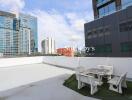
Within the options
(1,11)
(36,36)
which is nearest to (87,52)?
(36,36)

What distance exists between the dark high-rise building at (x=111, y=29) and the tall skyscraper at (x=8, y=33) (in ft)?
108

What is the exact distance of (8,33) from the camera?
236ft

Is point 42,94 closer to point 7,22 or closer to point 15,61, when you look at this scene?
point 15,61

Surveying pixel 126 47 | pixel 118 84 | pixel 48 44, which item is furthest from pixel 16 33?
pixel 118 84

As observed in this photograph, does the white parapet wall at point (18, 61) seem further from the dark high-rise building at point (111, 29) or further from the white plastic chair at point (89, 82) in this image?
the white plastic chair at point (89, 82)

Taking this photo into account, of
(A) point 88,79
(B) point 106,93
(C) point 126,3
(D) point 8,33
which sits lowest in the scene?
(B) point 106,93

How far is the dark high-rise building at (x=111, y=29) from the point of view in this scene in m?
26.1

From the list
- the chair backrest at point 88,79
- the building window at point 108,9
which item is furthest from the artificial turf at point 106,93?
the building window at point 108,9

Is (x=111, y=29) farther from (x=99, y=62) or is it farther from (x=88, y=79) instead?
(x=88, y=79)

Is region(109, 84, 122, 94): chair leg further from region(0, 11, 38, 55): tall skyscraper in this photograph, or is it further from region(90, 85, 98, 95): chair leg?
region(0, 11, 38, 55): tall skyscraper

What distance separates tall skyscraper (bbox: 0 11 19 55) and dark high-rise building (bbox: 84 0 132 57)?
108ft

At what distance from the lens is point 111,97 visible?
662 cm

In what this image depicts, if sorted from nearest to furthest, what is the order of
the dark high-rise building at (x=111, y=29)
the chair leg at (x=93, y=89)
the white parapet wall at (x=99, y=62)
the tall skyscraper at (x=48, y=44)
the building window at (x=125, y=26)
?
the chair leg at (x=93, y=89)
the white parapet wall at (x=99, y=62)
the building window at (x=125, y=26)
the dark high-rise building at (x=111, y=29)
the tall skyscraper at (x=48, y=44)

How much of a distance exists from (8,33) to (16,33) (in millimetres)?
6330
